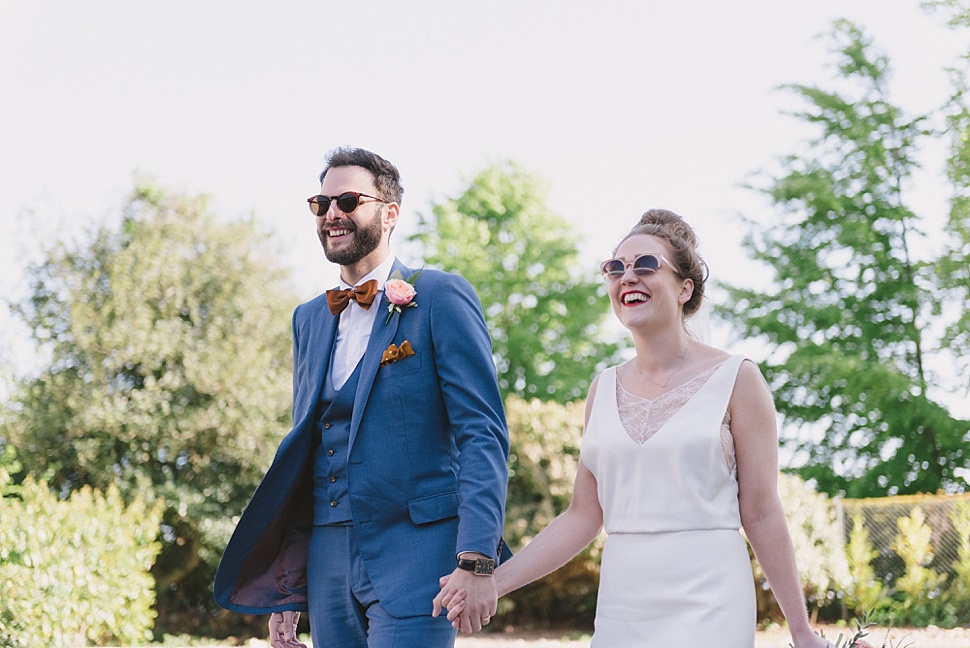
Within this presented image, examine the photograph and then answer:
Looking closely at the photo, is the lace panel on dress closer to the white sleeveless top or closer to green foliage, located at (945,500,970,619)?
the white sleeveless top

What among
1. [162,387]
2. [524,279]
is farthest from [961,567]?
[524,279]

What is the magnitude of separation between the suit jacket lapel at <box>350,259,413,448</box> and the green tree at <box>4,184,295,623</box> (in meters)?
10.8

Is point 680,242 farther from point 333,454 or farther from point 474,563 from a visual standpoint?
point 333,454

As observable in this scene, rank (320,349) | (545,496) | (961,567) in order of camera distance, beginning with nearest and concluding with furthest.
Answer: (320,349) < (961,567) < (545,496)

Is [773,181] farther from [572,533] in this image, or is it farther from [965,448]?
[572,533]

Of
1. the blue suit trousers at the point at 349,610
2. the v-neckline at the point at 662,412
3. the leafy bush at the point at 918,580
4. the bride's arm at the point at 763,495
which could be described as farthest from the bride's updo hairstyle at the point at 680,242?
the leafy bush at the point at 918,580

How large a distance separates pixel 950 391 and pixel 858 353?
1967 millimetres

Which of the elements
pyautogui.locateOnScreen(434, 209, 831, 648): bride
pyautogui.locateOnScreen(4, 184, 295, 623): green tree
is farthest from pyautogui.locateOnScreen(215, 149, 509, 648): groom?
pyautogui.locateOnScreen(4, 184, 295, 623): green tree

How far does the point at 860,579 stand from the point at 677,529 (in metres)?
11.1

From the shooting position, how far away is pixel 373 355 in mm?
3330

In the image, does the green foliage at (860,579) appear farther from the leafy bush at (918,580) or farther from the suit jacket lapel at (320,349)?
the suit jacket lapel at (320,349)

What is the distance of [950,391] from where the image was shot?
70.3 ft

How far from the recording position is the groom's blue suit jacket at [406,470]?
3.08 meters

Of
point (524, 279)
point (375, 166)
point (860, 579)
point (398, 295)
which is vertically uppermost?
point (524, 279)
